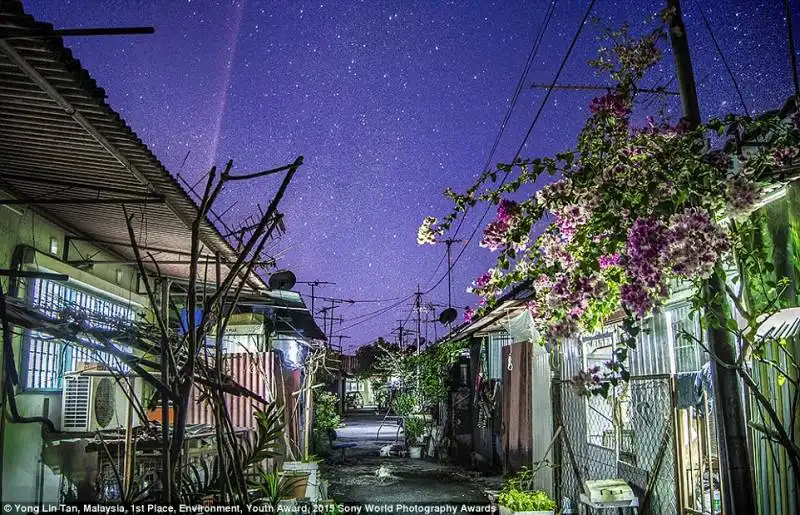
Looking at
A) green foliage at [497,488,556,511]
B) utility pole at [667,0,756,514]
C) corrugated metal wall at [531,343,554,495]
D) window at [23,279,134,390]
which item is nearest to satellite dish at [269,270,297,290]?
window at [23,279,134,390]

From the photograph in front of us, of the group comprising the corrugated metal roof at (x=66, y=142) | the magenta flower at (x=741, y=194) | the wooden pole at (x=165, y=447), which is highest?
the corrugated metal roof at (x=66, y=142)

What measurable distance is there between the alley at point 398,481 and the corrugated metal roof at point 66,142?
26.5 ft

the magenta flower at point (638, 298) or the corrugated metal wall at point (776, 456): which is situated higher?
the magenta flower at point (638, 298)

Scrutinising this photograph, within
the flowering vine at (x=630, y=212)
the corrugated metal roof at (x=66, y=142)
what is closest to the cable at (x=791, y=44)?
the flowering vine at (x=630, y=212)

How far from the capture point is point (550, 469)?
33.8 feet

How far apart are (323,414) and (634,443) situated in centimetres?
1585

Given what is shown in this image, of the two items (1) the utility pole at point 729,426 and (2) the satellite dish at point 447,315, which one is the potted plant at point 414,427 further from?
(1) the utility pole at point 729,426

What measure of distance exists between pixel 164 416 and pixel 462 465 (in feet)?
57.2

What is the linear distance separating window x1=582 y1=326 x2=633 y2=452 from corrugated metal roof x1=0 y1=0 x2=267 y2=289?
6.36 m

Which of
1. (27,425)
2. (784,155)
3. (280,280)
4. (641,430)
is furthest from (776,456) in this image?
(280,280)

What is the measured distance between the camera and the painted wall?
26.9ft

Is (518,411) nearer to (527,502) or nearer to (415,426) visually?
(527,502)

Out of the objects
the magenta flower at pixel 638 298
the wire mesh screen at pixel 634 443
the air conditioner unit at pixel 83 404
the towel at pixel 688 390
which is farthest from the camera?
the air conditioner unit at pixel 83 404

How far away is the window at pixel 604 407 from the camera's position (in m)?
8.87
